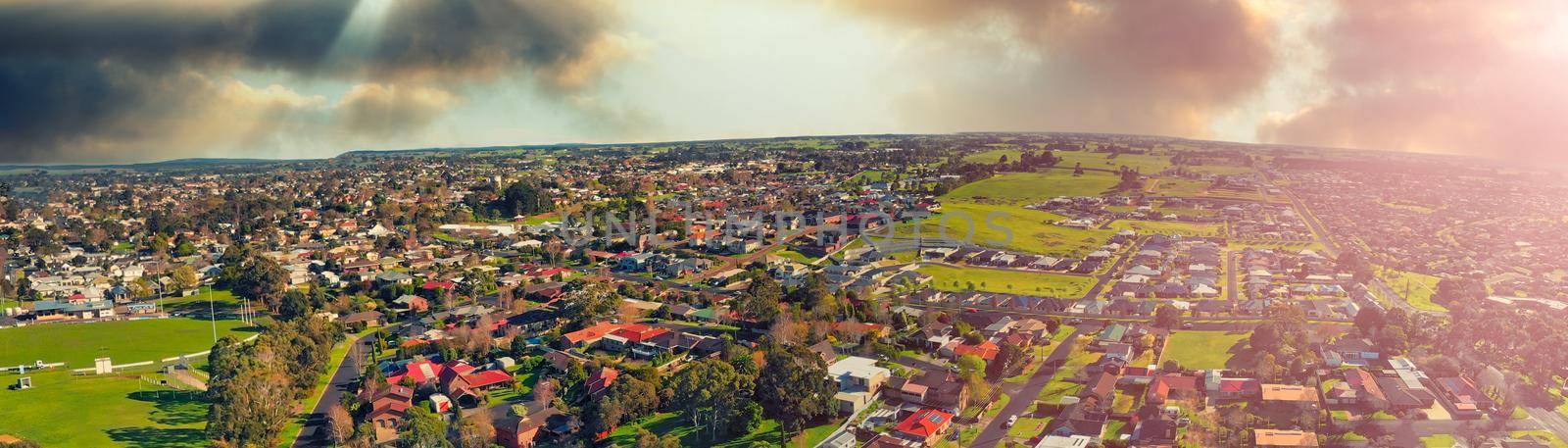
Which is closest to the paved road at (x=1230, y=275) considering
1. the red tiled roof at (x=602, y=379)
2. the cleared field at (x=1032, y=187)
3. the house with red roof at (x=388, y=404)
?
the cleared field at (x=1032, y=187)

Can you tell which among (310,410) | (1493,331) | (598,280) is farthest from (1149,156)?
(310,410)

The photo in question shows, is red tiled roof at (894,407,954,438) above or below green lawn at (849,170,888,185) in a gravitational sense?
below

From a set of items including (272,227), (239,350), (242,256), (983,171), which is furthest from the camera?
(983,171)

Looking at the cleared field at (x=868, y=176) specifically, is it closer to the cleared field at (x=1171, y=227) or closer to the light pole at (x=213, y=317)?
the cleared field at (x=1171, y=227)

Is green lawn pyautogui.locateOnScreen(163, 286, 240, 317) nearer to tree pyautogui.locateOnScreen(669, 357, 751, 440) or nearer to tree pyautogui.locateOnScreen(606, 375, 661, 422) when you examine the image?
tree pyautogui.locateOnScreen(606, 375, 661, 422)

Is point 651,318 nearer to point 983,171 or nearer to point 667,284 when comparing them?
point 667,284

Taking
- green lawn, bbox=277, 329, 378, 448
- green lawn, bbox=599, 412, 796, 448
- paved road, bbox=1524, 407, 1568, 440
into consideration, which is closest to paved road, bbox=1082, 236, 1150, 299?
paved road, bbox=1524, 407, 1568, 440
